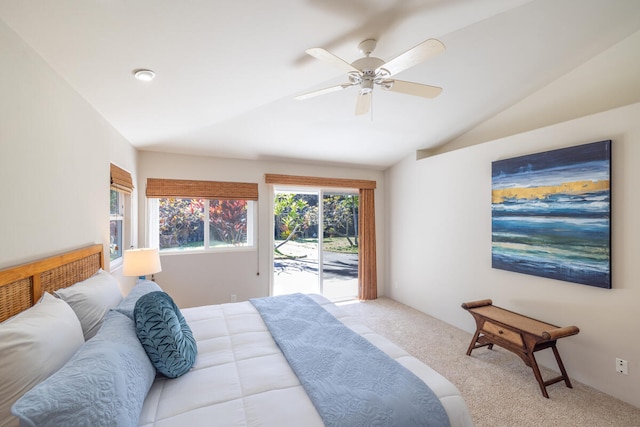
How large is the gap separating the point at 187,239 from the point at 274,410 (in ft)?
10.9

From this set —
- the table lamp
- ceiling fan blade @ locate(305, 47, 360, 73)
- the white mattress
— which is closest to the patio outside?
the table lamp

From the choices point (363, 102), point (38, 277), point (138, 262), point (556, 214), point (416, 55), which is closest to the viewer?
point (38, 277)

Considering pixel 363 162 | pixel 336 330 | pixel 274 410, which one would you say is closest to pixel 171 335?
pixel 274 410

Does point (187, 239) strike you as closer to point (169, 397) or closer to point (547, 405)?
point (169, 397)

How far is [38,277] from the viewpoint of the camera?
151cm

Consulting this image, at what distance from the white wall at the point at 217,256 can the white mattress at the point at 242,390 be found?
7.08 feet

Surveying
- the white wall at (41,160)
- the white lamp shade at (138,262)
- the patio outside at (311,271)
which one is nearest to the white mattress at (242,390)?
the white wall at (41,160)

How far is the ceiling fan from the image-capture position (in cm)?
157

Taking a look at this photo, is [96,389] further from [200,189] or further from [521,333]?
[200,189]

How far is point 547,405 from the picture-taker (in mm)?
2291

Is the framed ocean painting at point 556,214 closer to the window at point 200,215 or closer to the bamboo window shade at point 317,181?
the bamboo window shade at point 317,181

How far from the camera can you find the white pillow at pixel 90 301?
5.34 ft

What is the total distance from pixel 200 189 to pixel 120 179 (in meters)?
1.16

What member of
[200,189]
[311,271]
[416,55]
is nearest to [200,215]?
[200,189]
